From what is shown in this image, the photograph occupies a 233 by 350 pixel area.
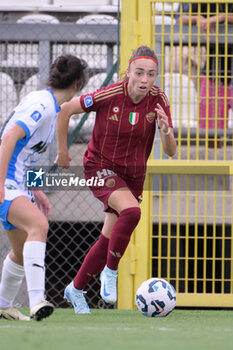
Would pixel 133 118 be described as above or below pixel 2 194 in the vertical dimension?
above

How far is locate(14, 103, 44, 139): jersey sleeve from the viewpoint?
515 cm

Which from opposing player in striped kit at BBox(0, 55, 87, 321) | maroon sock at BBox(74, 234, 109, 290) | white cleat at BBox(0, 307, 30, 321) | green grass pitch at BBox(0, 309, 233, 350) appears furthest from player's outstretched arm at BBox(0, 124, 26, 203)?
maroon sock at BBox(74, 234, 109, 290)

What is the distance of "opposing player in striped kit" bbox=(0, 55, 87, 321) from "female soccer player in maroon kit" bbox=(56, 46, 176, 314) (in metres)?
0.55

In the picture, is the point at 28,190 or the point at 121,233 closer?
the point at 28,190

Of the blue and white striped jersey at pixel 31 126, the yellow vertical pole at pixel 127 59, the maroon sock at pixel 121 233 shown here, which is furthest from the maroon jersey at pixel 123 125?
the yellow vertical pole at pixel 127 59

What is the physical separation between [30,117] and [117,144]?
1149 millimetres

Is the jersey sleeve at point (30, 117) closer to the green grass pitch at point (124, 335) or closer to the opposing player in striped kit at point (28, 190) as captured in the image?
the opposing player in striped kit at point (28, 190)

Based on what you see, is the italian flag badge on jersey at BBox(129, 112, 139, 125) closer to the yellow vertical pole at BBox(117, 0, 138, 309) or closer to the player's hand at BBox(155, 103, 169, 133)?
the player's hand at BBox(155, 103, 169, 133)

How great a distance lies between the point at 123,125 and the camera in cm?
616


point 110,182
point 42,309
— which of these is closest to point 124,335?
point 42,309

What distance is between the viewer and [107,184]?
20.0 ft

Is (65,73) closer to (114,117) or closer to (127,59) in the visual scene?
(114,117)

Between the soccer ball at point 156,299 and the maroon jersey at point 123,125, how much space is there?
810 mm

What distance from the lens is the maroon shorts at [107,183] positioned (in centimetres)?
606
